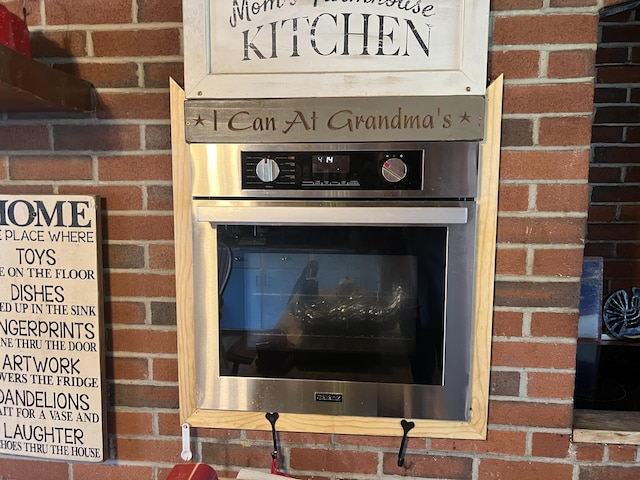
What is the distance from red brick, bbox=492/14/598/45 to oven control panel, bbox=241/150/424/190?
0.32 metres

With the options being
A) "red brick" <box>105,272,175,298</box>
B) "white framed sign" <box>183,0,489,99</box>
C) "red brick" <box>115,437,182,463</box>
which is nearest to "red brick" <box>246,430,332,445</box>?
"red brick" <box>115,437,182,463</box>

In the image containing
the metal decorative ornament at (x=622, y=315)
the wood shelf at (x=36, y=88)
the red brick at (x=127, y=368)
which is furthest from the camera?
the metal decorative ornament at (x=622, y=315)

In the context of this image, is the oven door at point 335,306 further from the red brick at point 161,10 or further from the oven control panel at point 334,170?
the red brick at point 161,10

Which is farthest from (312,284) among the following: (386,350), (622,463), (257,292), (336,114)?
(622,463)

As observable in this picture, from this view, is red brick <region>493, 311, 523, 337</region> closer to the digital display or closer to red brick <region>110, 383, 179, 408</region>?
the digital display

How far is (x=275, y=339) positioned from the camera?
123 centimetres

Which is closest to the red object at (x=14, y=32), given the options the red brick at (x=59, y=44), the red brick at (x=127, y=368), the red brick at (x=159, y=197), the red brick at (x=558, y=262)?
the red brick at (x=59, y=44)

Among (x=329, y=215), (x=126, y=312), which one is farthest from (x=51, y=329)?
(x=329, y=215)

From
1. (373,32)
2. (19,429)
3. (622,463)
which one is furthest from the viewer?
(19,429)

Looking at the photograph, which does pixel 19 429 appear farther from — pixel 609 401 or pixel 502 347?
pixel 609 401

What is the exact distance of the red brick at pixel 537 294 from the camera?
1167mm

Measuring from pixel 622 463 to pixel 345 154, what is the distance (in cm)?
101

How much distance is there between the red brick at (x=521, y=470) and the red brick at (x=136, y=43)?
4.16ft

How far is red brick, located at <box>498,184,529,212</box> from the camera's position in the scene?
3.76 ft
